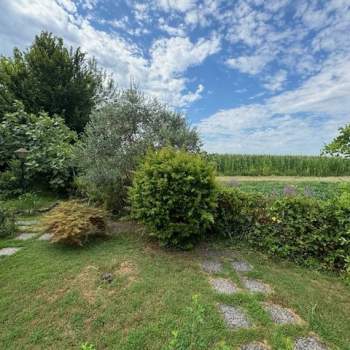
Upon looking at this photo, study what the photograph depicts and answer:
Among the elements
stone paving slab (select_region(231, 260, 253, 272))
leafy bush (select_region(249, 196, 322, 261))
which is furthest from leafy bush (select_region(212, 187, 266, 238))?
stone paving slab (select_region(231, 260, 253, 272))

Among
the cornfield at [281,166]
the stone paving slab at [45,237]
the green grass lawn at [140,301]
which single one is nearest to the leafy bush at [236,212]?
the green grass lawn at [140,301]

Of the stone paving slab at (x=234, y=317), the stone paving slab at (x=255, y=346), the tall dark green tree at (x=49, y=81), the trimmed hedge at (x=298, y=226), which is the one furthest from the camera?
the tall dark green tree at (x=49, y=81)

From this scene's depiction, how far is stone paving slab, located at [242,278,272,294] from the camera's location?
242 cm

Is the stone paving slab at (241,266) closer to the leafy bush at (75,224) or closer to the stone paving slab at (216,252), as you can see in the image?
the stone paving slab at (216,252)

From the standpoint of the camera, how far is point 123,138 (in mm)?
4746

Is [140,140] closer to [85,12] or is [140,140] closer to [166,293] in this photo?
[166,293]

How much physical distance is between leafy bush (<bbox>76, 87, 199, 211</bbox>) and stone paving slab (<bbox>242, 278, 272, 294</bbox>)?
105 inches

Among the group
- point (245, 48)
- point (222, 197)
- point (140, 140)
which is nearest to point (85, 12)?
point (140, 140)

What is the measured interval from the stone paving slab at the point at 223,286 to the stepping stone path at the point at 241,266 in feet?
1.13

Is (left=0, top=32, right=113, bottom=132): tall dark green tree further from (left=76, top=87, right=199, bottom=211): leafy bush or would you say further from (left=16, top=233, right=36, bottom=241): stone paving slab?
(left=16, top=233, right=36, bottom=241): stone paving slab

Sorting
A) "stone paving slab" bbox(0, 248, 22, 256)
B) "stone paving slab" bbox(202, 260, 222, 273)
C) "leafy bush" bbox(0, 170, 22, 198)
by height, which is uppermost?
"leafy bush" bbox(0, 170, 22, 198)

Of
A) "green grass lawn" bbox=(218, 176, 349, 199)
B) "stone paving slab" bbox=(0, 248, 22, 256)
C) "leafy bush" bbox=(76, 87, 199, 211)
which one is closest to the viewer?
"stone paving slab" bbox=(0, 248, 22, 256)

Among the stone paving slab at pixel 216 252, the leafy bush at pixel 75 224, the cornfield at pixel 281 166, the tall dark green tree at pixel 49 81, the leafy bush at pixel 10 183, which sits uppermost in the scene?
the tall dark green tree at pixel 49 81

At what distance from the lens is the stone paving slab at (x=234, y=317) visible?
191 cm
